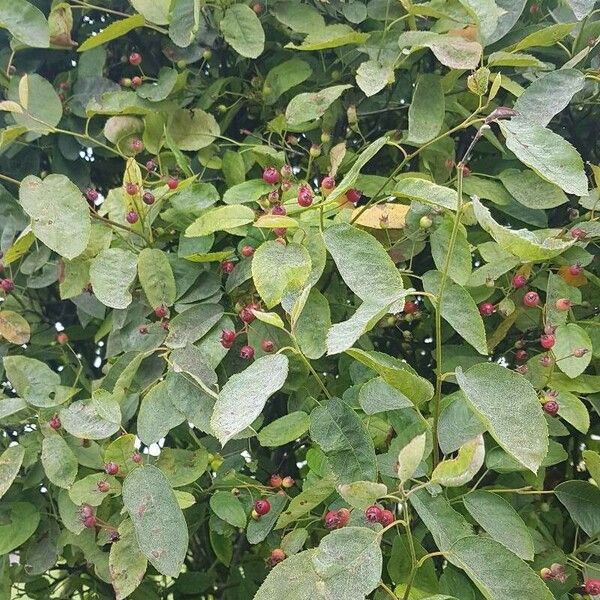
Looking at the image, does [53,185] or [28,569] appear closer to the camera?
[53,185]

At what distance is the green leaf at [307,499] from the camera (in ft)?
2.70

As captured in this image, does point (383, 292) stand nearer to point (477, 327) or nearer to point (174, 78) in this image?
point (477, 327)

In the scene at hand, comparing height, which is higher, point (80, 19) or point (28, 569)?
point (80, 19)

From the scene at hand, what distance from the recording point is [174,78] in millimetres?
1094

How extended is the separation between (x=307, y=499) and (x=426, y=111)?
507mm

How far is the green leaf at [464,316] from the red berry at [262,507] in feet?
1.03

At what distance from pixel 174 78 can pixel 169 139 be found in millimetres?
125

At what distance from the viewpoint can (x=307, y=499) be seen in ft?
2.72

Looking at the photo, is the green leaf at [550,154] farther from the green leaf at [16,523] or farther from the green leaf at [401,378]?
the green leaf at [16,523]

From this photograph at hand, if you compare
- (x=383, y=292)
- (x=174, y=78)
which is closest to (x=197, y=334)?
(x=383, y=292)

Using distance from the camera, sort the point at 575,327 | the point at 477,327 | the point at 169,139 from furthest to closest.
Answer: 1. the point at 169,139
2. the point at 575,327
3. the point at 477,327

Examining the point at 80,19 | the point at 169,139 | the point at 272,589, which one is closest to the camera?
the point at 272,589

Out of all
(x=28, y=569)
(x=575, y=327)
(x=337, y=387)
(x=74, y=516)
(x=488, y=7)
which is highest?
(x=488, y=7)

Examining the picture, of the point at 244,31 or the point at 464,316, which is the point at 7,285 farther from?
the point at 464,316
